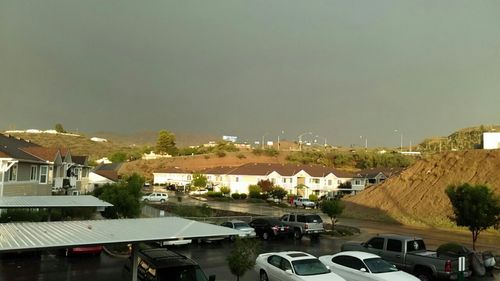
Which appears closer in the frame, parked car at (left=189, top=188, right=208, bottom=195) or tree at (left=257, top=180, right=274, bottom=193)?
tree at (left=257, top=180, right=274, bottom=193)

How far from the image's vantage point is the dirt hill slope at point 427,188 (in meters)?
57.0

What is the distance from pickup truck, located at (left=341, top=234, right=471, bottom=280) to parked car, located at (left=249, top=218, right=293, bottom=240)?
12.6 m

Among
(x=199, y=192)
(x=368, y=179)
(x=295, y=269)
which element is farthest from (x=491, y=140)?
(x=295, y=269)

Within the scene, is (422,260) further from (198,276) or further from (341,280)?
(198,276)

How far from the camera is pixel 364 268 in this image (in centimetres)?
1619

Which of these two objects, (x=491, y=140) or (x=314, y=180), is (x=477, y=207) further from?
(x=314, y=180)

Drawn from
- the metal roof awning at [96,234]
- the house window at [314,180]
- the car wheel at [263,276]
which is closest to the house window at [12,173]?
the metal roof awning at [96,234]

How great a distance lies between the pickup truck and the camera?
59.4 feet

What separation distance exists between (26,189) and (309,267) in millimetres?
32961

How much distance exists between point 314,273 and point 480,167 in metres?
56.1

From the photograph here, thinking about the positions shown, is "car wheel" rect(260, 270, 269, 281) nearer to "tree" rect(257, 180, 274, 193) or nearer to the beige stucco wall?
the beige stucco wall

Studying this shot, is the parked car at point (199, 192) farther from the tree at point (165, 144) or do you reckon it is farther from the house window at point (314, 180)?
the tree at point (165, 144)

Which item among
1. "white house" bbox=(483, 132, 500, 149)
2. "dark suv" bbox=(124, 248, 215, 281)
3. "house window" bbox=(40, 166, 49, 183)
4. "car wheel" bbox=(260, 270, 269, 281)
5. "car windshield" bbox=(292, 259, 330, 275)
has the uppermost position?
"white house" bbox=(483, 132, 500, 149)

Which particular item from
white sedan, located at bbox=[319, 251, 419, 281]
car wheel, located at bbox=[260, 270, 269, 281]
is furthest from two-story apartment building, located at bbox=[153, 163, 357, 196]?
white sedan, located at bbox=[319, 251, 419, 281]
